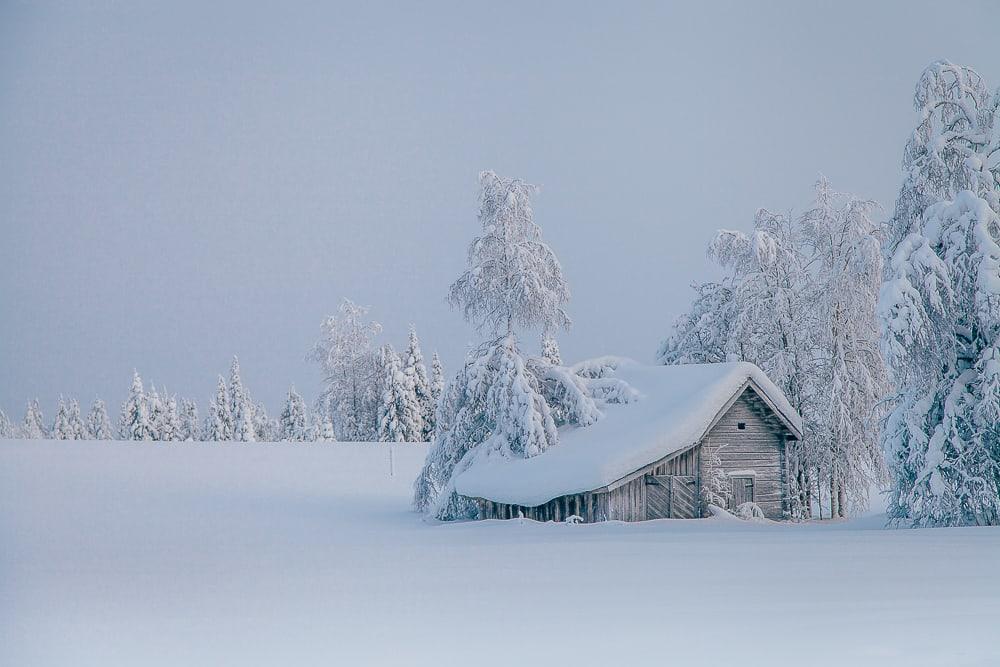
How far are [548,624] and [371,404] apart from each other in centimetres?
6039

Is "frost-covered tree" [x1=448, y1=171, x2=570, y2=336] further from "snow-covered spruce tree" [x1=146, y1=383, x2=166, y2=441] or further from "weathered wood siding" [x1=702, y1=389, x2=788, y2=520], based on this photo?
"snow-covered spruce tree" [x1=146, y1=383, x2=166, y2=441]

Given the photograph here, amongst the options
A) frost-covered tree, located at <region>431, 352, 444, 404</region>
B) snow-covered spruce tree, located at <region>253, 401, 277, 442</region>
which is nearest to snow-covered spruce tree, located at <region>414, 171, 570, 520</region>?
frost-covered tree, located at <region>431, 352, 444, 404</region>

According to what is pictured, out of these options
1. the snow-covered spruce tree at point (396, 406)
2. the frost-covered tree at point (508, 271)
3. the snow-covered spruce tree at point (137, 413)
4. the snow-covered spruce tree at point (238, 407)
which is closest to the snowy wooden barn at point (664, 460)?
the frost-covered tree at point (508, 271)

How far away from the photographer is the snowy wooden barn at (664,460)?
3070 centimetres

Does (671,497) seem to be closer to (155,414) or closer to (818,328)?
(818,328)

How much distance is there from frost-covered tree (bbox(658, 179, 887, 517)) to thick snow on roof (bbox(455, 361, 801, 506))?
2780 mm

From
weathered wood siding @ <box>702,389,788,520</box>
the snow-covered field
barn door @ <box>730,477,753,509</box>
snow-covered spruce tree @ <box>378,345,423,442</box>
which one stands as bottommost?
the snow-covered field

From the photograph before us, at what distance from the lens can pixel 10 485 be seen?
46.8m

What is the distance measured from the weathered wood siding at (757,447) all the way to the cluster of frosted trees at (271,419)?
37586mm

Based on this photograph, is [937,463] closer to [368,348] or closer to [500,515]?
[500,515]

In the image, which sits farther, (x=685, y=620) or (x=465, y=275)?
(x=465, y=275)

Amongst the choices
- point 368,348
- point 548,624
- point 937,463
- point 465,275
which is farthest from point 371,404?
point 548,624

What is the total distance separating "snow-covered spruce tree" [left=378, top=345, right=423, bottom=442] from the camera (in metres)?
69.5

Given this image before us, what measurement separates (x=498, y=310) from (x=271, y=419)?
90.2 meters
